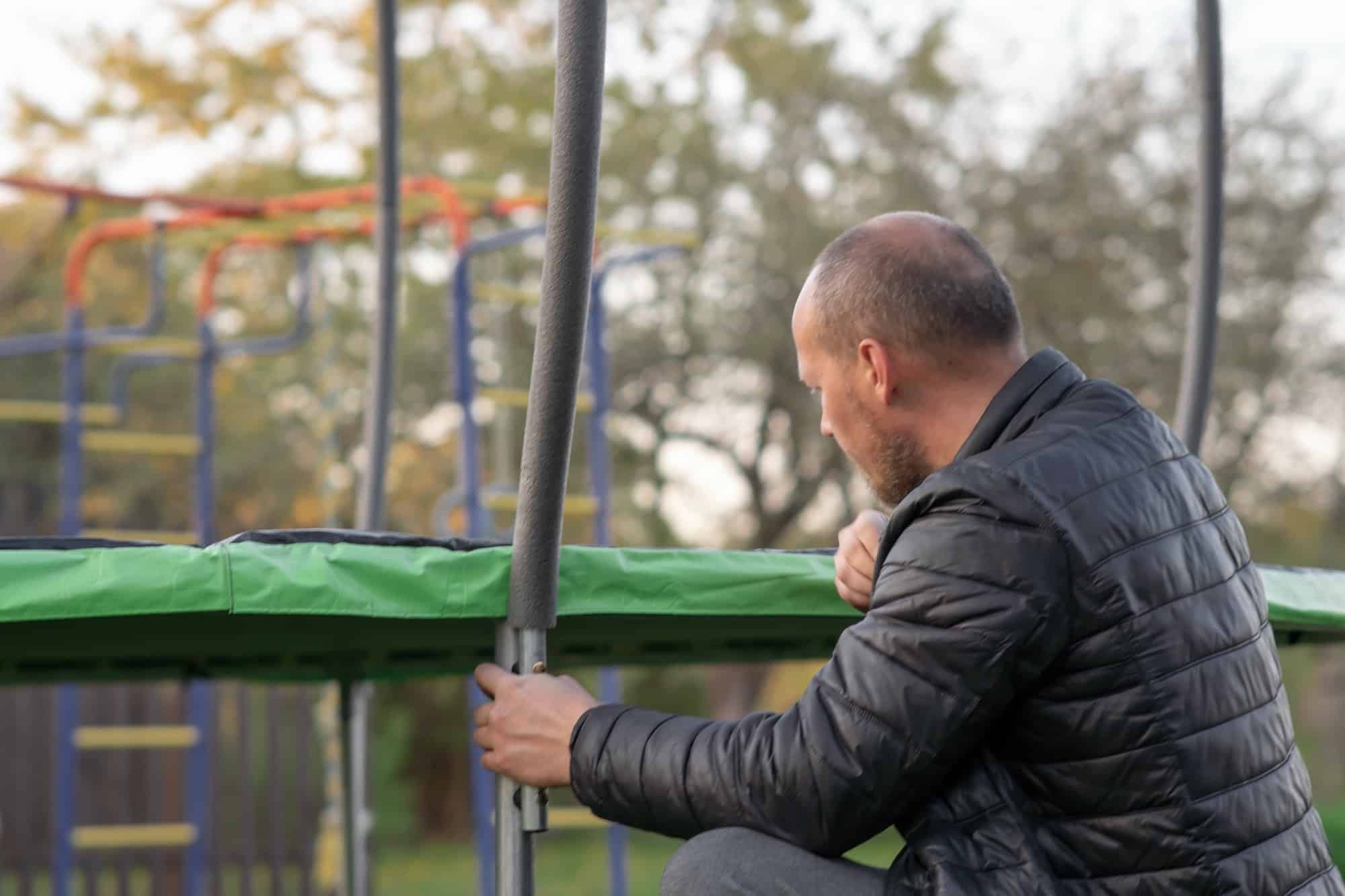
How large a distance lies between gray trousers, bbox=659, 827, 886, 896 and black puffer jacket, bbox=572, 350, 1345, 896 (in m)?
0.02

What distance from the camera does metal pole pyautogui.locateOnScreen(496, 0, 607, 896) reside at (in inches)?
61.1

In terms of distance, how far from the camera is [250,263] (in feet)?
39.2

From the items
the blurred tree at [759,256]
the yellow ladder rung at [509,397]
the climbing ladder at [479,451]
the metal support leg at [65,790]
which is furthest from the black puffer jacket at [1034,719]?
the blurred tree at [759,256]

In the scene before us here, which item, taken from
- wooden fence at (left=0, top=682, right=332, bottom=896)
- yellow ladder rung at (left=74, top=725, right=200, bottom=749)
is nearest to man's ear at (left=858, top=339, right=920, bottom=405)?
yellow ladder rung at (left=74, top=725, right=200, bottom=749)

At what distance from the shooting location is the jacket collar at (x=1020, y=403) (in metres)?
1.45

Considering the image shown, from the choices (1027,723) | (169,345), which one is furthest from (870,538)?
(169,345)

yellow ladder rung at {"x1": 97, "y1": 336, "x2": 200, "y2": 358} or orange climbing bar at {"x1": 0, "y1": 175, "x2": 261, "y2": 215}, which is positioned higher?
orange climbing bar at {"x1": 0, "y1": 175, "x2": 261, "y2": 215}

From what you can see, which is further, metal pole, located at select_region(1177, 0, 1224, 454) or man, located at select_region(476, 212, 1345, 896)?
metal pole, located at select_region(1177, 0, 1224, 454)

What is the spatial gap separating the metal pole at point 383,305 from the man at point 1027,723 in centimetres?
167

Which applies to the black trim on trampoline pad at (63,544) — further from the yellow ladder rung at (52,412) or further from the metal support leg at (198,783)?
the yellow ladder rung at (52,412)

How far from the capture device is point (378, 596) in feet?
5.05

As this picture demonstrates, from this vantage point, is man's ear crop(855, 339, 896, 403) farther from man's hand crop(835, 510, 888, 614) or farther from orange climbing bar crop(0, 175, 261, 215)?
orange climbing bar crop(0, 175, 261, 215)

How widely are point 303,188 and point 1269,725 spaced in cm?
1040

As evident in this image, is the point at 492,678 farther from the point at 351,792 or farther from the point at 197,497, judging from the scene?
the point at 197,497
